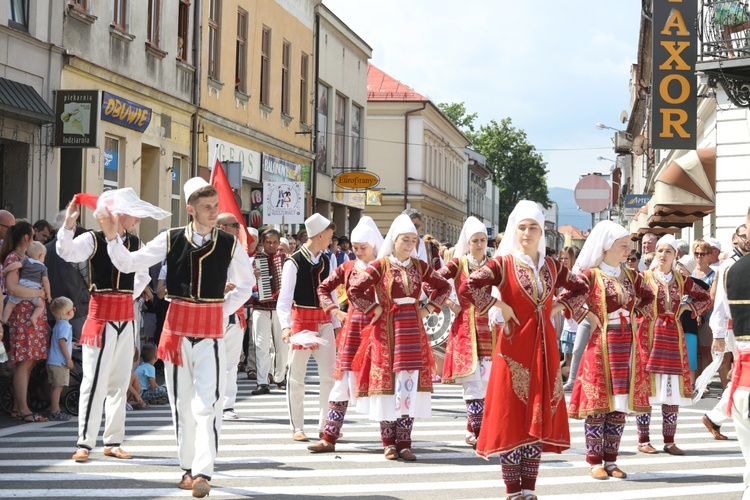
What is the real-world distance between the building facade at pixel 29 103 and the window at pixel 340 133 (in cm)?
→ 2301

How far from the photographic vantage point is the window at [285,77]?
3484 cm

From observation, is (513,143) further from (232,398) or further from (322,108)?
(232,398)

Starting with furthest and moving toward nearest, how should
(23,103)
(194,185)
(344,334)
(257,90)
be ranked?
(257,90), (23,103), (344,334), (194,185)

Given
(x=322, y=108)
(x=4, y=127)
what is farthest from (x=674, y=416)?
(x=322, y=108)

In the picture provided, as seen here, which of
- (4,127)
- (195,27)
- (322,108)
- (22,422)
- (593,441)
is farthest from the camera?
(322,108)

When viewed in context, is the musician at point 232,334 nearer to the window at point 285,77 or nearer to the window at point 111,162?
the window at point 111,162

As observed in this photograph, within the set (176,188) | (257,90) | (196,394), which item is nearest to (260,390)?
(196,394)

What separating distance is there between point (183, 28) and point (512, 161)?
8589 cm

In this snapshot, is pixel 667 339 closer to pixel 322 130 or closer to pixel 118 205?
pixel 118 205

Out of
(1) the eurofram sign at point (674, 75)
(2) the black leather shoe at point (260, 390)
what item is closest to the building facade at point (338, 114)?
(1) the eurofram sign at point (674, 75)

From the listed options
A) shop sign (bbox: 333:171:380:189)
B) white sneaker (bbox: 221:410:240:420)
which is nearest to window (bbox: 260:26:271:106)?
shop sign (bbox: 333:171:380:189)

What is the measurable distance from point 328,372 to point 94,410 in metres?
2.23

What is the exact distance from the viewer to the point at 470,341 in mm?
11117

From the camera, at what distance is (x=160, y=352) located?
8188 mm
